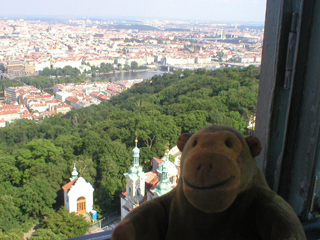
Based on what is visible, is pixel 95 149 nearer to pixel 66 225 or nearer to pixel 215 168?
pixel 66 225

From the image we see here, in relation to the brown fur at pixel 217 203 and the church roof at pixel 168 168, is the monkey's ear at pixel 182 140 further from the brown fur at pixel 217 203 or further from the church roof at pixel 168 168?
the church roof at pixel 168 168

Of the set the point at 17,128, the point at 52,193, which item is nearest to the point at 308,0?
the point at 52,193

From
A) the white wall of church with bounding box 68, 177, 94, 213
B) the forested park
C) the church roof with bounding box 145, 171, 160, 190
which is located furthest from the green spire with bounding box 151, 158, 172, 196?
the white wall of church with bounding box 68, 177, 94, 213

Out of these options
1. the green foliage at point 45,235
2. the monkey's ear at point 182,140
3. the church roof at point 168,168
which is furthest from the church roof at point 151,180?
the monkey's ear at point 182,140

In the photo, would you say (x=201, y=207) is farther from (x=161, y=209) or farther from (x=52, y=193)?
(x=52, y=193)

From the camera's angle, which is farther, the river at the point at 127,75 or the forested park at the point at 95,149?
the river at the point at 127,75
